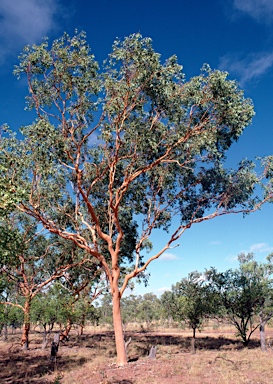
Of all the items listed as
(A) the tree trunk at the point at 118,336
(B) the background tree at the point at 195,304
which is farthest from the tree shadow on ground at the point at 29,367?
(B) the background tree at the point at 195,304

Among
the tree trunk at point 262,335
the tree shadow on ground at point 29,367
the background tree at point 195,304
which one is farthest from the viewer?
the background tree at point 195,304

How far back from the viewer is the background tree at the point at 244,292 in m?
25.1

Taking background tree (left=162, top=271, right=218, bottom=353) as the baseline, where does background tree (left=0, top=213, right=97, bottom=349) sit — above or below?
above

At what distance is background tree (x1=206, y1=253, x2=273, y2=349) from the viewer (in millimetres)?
25078

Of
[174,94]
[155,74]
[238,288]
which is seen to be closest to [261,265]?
[238,288]

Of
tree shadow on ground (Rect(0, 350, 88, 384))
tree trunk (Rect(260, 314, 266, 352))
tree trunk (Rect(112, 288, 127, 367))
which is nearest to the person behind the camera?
tree shadow on ground (Rect(0, 350, 88, 384))

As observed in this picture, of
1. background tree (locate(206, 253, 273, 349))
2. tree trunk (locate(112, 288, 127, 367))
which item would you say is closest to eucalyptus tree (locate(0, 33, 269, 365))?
tree trunk (locate(112, 288, 127, 367))

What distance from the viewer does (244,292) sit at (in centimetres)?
2591

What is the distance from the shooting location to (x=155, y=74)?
55.2ft

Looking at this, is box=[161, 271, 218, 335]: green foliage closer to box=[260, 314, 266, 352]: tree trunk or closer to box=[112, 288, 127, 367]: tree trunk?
box=[260, 314, 266, 352]: tree trunk

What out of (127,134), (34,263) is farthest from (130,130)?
(34,263)

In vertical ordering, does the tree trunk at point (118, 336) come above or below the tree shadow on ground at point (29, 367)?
above

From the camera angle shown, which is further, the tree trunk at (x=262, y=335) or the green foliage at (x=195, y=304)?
the green foliage at (x=195, y=304)

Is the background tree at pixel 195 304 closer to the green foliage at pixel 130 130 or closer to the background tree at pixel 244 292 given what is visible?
the background tree at pixel 244 292
